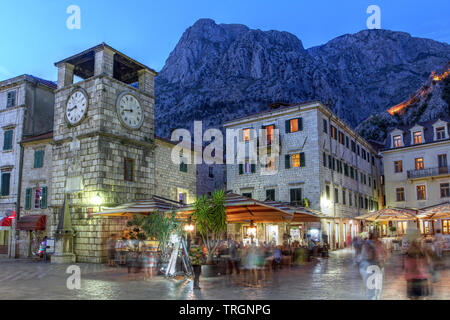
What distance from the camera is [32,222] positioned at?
26.6 m

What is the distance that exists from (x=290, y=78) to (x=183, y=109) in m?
31.2

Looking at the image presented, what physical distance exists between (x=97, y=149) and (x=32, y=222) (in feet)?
28.6

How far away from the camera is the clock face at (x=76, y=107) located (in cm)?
2359

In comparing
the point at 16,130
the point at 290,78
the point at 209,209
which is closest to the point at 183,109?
the point at 290,78

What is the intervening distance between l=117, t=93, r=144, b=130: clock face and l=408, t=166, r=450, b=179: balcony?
30.2 meters

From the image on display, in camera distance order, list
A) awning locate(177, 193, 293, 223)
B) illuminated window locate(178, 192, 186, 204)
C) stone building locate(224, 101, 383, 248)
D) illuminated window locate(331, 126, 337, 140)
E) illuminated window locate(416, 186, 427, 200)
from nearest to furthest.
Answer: awning locate(177, 193, 293, 223) < illuminated window locate(178, 192, 186, 204) < stone building locate(224, 101, 383, 248) < illuminated window locate(331, 126, 337, 140) < illuminated window locate(416, 186, 427, 200)

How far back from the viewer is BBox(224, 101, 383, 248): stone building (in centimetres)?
3027

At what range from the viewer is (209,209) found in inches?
595

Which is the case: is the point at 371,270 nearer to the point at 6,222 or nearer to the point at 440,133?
the point at 6,222

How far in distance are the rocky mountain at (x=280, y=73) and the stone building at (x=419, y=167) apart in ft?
200

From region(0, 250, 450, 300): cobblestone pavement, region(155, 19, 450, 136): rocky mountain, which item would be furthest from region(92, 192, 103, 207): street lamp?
region(155, 19, 450, 136): rocky mountain

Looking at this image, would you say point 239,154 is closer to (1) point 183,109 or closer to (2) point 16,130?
(2) point 16,130

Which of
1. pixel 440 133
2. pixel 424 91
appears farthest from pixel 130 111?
pixel 424 91

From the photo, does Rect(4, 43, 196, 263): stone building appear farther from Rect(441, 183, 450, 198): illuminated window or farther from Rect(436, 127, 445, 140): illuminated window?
Rect(436, 127, 445, 140): illuminated window
